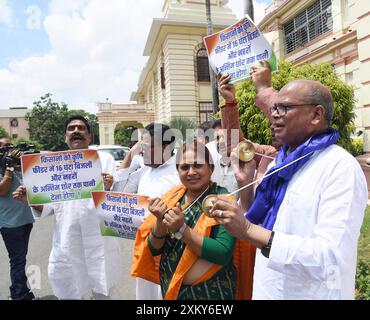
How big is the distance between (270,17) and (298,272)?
1685 cm

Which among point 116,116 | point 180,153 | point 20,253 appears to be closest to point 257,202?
point 180,153

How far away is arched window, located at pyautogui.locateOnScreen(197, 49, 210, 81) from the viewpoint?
22.1 metres

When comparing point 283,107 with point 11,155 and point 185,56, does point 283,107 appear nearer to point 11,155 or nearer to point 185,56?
point 11,155

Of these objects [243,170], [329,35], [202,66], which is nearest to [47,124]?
[202,66]

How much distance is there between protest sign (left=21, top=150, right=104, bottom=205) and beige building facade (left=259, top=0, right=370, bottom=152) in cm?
691

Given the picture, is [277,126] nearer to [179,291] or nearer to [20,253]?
[179,291]

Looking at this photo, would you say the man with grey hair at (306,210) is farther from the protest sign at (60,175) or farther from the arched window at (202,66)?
the arched window at (202,66)

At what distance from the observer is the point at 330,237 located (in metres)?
1.38

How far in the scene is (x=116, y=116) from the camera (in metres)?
29.2

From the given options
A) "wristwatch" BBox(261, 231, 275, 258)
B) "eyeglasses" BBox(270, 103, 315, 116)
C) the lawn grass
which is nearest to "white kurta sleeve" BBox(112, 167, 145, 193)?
"eyeglasses" BBox(270, 103, 315, 116)

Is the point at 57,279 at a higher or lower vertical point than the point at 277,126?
lower

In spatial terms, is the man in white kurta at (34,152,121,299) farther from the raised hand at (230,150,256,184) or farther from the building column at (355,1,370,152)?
the building column at (355,1,370,152)

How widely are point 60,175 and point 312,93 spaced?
215 cm

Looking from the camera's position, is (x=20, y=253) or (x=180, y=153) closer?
(x=180, y=153)
